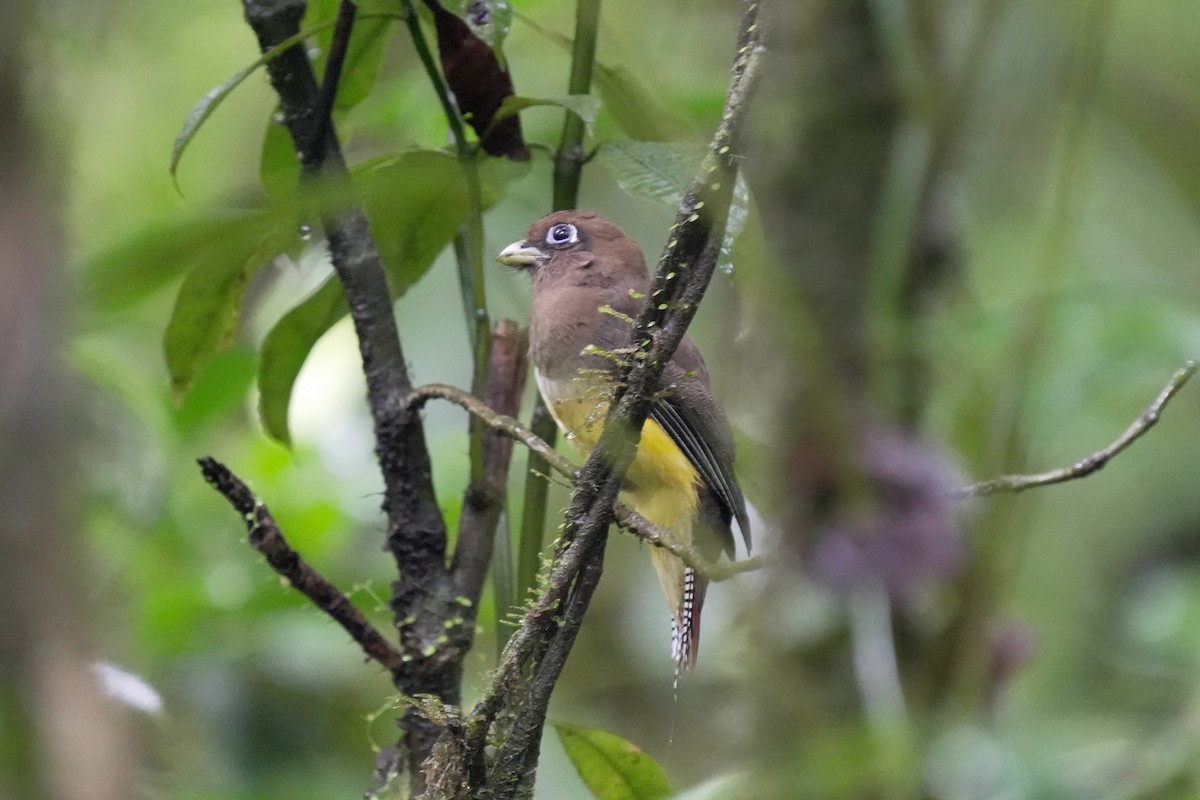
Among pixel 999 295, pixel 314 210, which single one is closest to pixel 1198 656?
pixel 314 210

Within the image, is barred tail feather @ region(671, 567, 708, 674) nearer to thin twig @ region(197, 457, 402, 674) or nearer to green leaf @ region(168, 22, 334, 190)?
thin twig @ region(197, 457, 402, 674)

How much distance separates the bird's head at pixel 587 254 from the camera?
7.66ft

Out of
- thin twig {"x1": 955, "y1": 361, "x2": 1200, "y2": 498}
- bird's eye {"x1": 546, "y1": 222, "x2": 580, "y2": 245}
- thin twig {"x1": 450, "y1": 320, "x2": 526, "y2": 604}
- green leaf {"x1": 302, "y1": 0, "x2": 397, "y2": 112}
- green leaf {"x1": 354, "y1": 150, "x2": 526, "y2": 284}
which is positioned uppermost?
bird's eye {"x1": 546, "y1": 222, "x2": 580, "y2": 245}

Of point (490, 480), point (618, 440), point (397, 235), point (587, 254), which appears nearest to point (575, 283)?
point (587, 254)

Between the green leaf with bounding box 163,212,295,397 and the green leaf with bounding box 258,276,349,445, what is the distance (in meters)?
0.07

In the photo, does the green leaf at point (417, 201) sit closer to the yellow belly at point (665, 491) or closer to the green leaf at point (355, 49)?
the green leaf at point (355, 49)

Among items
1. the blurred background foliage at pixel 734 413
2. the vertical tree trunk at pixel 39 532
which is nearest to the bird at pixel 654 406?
the blurred background foliage at pixel 734 413

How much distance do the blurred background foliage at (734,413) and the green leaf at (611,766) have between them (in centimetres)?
19

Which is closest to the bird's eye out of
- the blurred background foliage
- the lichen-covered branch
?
the blurred background foliage

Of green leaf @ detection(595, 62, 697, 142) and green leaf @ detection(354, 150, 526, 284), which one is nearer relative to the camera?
green leaf @ detection(354, 150, 526, 284)

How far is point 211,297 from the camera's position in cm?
185

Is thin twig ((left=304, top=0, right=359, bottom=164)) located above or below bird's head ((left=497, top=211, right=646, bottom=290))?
below

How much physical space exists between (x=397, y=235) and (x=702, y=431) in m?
0.56

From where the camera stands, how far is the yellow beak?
2463 millimetres
